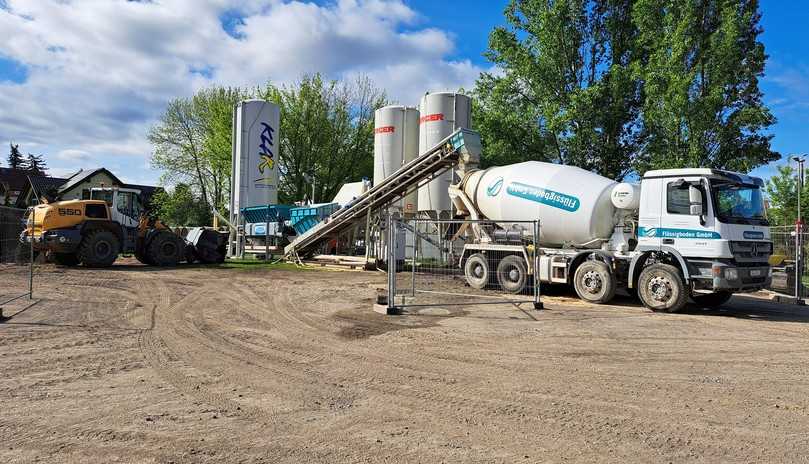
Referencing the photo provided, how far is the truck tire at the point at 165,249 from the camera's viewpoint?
21.0 m

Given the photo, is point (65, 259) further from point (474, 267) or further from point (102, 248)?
point (474, 267)

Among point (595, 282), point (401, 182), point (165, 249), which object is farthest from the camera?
point (165, 249)

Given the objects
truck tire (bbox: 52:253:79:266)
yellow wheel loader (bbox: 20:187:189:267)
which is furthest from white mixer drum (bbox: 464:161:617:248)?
truck tire (bbox: 52:253:79:266)

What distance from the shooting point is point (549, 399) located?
548cm

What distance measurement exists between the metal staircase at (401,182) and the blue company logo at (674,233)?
21.5ft

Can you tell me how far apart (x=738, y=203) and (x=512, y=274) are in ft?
17.6

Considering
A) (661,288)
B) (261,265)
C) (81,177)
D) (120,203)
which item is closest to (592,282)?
(661,288)

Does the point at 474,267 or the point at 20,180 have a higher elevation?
the point at 20,180

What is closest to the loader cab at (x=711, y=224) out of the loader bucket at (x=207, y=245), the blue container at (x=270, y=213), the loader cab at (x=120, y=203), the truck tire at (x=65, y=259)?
the blue container at (x=270, y=213)

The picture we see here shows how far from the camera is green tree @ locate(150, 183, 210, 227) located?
43250 mm

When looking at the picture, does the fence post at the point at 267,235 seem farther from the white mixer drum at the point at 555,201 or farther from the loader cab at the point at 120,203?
the white mixer drum at the point at 555,201

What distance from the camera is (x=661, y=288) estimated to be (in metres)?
11.4

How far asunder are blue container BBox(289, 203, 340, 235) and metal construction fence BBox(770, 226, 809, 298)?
15.6 m

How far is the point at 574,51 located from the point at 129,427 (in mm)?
25942
